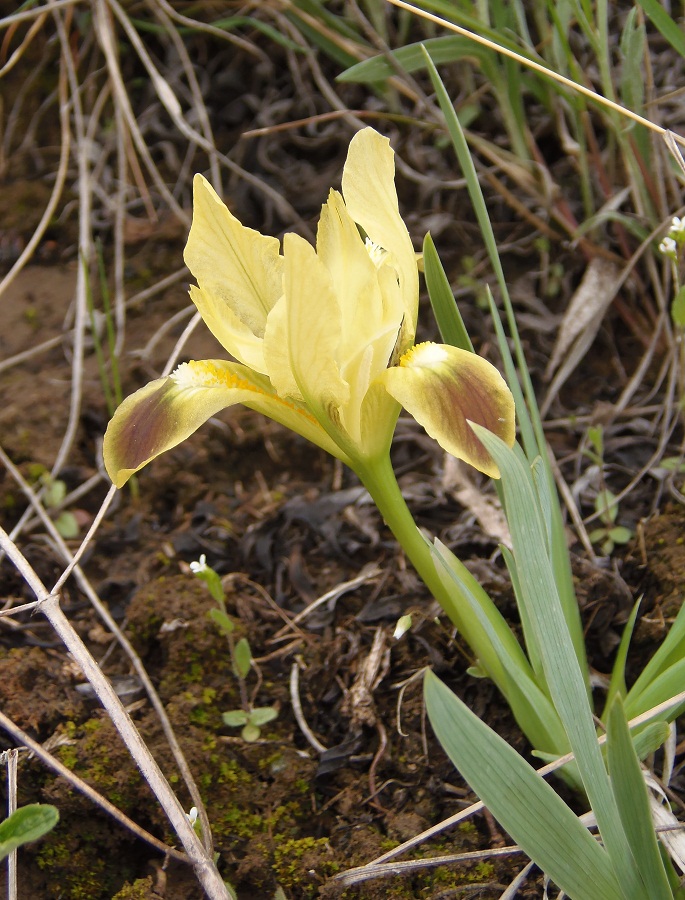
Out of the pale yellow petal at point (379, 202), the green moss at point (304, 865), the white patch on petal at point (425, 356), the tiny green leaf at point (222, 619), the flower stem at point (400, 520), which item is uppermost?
the pale yellow petal at point (379, 202)

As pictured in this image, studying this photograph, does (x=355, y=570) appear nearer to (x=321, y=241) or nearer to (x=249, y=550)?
(x=249, y=550)

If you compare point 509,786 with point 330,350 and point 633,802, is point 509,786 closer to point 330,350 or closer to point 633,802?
point 633,802

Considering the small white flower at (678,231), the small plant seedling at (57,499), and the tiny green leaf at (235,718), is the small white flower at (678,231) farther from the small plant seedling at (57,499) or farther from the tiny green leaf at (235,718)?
the small plant seedling at (57,499)

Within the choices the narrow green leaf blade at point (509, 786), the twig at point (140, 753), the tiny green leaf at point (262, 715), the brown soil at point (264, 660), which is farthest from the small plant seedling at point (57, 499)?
the narrow green leaf blade at point (509, 786)

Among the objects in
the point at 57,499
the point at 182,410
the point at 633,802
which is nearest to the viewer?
the point at 633,802

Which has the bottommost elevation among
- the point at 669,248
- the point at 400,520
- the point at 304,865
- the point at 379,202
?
the point at 304,865

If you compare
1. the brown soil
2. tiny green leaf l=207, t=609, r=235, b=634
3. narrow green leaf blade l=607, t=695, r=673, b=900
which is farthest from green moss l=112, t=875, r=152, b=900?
narrow green leaf blade l=607, t=695, r=673, b=900

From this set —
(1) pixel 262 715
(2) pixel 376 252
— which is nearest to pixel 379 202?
(2) pixel 376 252
